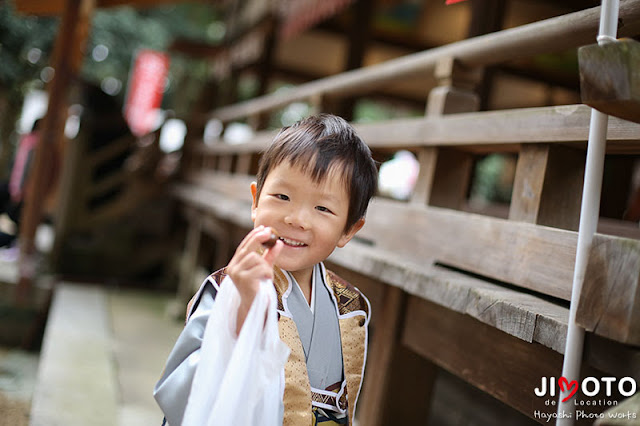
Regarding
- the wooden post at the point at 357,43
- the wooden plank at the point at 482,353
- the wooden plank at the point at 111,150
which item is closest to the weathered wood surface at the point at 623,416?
the wooden plank at the point at 482,353

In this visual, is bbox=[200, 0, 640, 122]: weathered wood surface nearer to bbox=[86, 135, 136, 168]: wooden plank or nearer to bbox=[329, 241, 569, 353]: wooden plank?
bbox=[329, 241, 569, 353]: wooden plank

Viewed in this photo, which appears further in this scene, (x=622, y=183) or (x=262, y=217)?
(x=622, y=183)

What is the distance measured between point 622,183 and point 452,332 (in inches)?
175

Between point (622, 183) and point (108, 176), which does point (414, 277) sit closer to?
point (622, 183)

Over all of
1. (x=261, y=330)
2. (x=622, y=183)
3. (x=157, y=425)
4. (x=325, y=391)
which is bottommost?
(x=157, y=425)

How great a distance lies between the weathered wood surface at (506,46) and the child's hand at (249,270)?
4.39ft

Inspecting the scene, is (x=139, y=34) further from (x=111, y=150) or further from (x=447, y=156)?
(x=447, y=156)

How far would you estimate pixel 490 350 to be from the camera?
219 cm

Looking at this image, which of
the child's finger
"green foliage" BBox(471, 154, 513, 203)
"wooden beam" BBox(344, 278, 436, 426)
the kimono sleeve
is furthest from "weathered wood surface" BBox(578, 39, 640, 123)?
"green foliage" BBox(471, 154, 513, 203)

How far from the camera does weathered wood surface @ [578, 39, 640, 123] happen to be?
1.23 metres

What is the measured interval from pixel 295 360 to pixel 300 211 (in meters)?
0.41

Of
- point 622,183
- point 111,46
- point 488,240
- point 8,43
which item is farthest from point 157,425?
point 111,46

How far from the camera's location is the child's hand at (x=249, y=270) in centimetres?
147

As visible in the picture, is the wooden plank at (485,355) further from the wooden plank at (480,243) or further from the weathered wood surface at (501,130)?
the weathered wood surface at (501,130)
